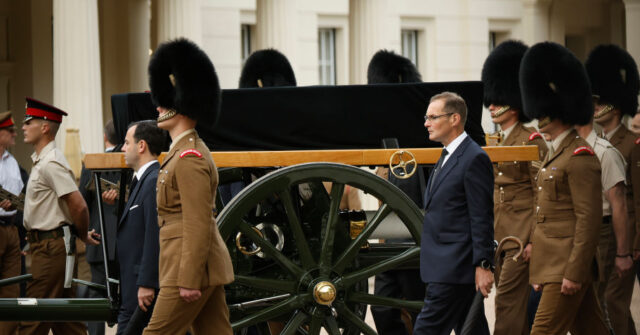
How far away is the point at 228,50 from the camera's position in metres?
22.8

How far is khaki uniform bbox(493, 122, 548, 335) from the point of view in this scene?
8.00m

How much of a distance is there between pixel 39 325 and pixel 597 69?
5.01m

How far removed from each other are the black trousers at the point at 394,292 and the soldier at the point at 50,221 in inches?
78.7

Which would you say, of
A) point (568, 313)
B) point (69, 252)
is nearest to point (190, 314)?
point (69, 252)

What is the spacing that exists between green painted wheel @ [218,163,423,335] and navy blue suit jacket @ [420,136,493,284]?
0.53 m

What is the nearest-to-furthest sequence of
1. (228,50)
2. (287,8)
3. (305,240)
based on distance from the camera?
(305,240), (287,8), (228,50)

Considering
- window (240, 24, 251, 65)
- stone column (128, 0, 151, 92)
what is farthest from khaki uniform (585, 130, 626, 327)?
window (240, 24, 251, 65)

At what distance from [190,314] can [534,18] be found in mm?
21412

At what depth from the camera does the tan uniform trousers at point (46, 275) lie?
8164 millimetres

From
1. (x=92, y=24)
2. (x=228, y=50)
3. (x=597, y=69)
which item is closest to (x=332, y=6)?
(x=228, y=50)

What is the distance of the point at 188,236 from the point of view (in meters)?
5.78

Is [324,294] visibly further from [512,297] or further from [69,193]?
[69,193]

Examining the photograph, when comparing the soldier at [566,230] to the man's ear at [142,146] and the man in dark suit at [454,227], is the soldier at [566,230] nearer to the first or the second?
the man in dark suit at [454,227]

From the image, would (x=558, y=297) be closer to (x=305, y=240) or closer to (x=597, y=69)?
(x=305, y=240)
